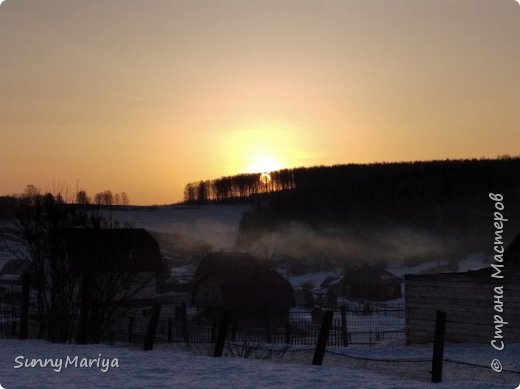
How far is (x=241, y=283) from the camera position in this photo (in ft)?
169

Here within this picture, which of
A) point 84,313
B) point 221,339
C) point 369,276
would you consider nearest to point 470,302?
point 221,339

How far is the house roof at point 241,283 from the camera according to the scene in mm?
47688

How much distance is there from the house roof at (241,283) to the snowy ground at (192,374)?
98.8ft

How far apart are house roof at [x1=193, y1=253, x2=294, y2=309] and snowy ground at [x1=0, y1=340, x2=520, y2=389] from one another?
30128 millimetres

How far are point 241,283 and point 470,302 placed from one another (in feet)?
88.6

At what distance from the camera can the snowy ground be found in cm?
1106

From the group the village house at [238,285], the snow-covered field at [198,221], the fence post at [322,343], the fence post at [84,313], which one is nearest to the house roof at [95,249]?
the fence post at [84,313]

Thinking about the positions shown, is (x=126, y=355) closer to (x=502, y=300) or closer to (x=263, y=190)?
(x=502, y=300)

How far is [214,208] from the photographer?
147375 millimetres

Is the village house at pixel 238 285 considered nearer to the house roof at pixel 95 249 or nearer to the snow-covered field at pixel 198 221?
the house roof at pixel 95 249

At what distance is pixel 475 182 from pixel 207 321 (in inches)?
2480

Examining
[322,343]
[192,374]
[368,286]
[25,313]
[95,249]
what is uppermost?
[95,249]

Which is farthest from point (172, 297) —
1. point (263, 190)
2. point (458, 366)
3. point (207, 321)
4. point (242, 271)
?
point (263, 190)

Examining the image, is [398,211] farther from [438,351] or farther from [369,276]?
[438,351]
